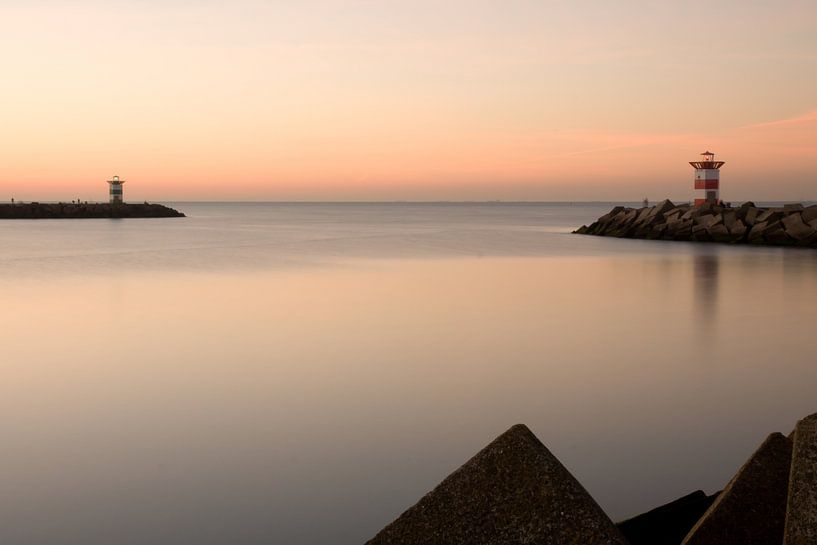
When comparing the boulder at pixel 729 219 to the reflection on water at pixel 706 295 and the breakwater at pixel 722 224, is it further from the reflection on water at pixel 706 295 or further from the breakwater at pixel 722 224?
the reflection on water at pixel 706 295

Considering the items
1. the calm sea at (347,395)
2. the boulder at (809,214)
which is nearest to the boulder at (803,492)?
the calm sea at (347,395)

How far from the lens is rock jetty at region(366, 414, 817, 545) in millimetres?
2500

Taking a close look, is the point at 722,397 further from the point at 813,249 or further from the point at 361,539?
the point at 813,249

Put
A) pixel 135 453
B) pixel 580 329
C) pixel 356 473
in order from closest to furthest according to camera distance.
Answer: pixel 356 473 → pixel 135 453 → pixel 580 329

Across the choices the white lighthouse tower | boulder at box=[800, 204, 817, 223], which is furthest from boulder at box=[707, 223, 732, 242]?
the white lighthouse tower

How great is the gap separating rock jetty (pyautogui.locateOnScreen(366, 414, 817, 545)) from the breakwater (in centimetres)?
2926

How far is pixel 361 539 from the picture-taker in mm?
4152

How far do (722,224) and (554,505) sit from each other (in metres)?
33.4

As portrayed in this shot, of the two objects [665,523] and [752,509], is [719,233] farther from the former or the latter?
[752,509]

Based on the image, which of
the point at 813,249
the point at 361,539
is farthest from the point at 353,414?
the point at 813,249

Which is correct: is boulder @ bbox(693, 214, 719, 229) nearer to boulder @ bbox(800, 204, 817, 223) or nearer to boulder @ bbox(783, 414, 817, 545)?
boulder @ bbox(800, 204, 817, 223)

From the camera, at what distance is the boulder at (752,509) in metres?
2.84

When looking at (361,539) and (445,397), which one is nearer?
(361,539)

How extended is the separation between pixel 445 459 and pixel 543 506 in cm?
291
